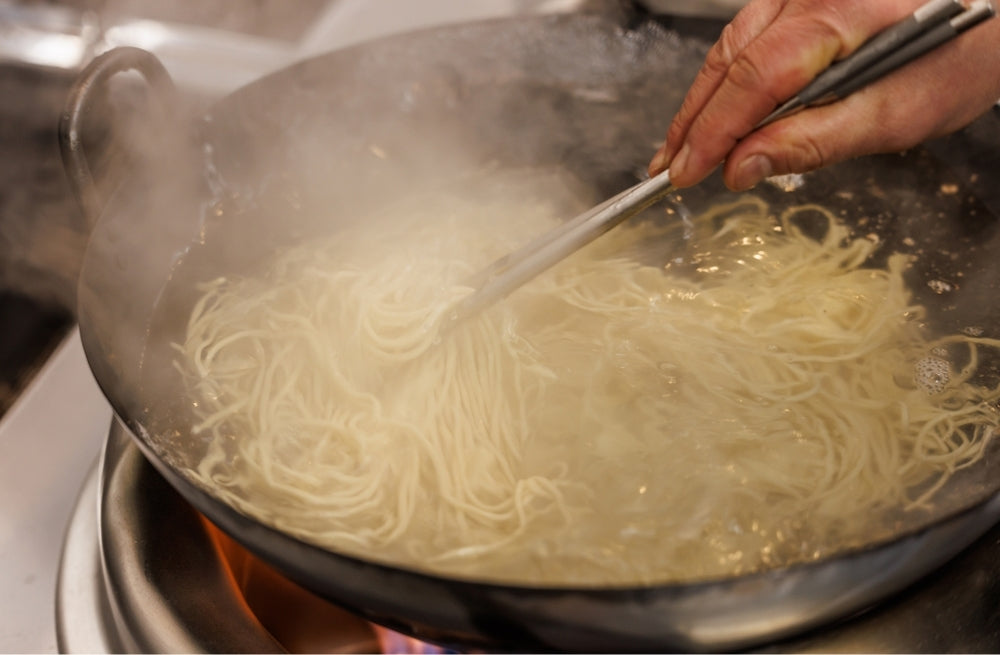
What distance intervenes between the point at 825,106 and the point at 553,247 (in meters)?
0.69

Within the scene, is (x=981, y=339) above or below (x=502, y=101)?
below

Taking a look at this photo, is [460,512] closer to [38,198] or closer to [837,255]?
[837,255]

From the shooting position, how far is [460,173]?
110 inches

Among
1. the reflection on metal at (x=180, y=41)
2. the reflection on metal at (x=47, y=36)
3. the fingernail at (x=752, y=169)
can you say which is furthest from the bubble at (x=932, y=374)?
the reflection on metal at (x=47, y=36)

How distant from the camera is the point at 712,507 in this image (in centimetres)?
174

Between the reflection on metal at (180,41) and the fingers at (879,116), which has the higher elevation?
the fingers at (879,116)

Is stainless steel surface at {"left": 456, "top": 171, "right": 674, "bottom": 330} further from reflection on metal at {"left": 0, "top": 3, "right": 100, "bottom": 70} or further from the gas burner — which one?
reflection on metal at {"left": 0, "top": 3, "right": 100, "bottom": 70}

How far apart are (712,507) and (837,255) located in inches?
40.7

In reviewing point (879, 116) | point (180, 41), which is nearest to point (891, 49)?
point (879, 116)

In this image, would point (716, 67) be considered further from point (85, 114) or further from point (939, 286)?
point (85, 114)

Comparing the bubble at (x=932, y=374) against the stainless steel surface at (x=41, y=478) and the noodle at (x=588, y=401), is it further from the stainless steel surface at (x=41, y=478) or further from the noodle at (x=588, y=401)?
the stainless steel surface at (x=41, y=478)

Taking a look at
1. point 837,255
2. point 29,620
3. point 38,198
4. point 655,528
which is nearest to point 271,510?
point 29,620

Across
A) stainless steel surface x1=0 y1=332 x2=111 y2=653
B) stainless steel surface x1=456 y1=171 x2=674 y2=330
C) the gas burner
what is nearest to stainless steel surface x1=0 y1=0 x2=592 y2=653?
stainless steel surface x1=0 y1=332 x2=111 y2=653

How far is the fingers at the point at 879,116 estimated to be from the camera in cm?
176
